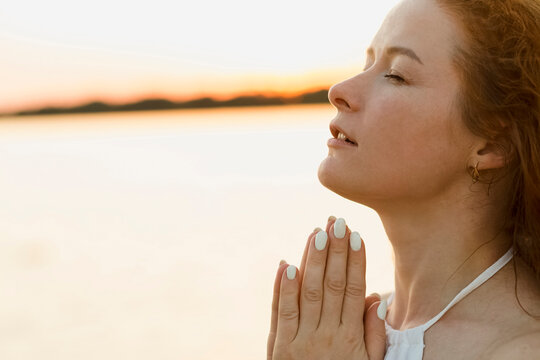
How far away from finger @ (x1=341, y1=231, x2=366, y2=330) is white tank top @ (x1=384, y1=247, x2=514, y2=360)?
11cm

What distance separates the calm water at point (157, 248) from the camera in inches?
214

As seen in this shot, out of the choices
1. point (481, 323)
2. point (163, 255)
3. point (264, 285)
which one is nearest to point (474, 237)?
point (481, 323)

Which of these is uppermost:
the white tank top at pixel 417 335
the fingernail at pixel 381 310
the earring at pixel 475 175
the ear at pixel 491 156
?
the ear at pixel 491 156

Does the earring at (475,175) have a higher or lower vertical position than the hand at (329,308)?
higher

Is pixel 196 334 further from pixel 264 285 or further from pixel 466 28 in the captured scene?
pixel 466 28

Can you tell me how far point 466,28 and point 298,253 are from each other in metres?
4.53

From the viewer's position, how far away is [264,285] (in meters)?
6.09

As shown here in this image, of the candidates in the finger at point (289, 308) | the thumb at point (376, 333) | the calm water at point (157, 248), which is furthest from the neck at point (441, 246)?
the calm water at point (157, 248)

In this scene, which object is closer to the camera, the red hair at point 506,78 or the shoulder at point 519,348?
the shoulder at point 519,348

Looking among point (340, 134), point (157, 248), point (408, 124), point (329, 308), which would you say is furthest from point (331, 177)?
point (157, 248)

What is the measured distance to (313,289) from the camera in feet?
6.50

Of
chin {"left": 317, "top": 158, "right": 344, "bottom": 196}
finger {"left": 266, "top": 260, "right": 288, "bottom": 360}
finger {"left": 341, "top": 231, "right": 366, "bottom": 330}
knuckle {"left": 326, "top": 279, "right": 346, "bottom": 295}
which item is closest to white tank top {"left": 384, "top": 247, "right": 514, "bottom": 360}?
finger {"left": 341, "top": 231, "right": 366, "bottom": 330}

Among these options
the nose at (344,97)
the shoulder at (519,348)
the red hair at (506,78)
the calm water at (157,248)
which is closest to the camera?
the shoulder at (519,348)

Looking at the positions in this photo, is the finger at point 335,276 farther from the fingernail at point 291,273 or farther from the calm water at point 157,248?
the calm water at point 157,248
